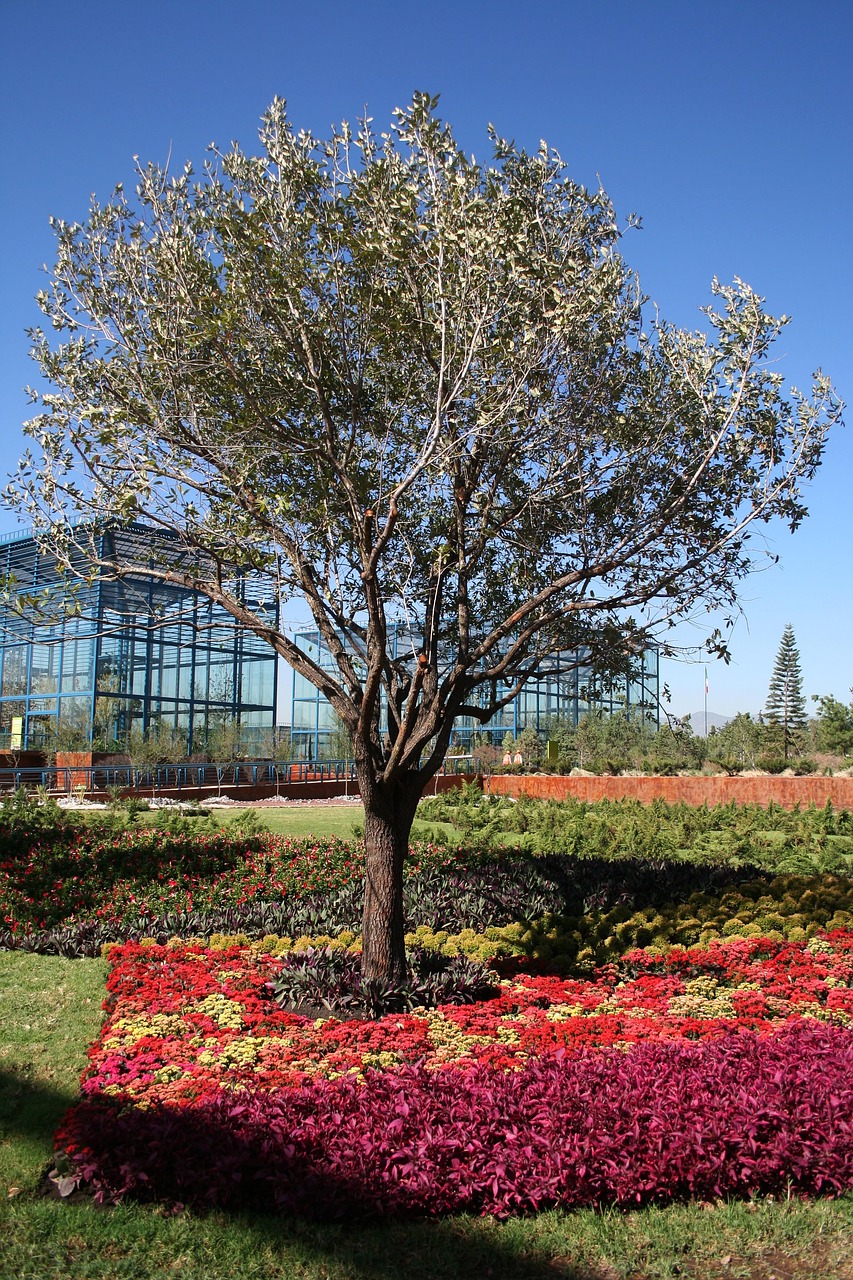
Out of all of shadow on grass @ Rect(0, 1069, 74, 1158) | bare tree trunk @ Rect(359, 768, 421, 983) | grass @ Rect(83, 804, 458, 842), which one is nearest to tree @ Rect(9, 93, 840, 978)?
bare tree trunk @ Rect(359, 768, 421, 983)

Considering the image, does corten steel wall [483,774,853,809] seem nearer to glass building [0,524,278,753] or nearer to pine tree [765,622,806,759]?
glass building [0,524,278,753]

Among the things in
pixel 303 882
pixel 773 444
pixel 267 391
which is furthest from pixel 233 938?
pixel 773 444

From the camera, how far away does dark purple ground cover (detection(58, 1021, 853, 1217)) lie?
3.45 metres

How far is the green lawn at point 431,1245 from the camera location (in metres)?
3.09

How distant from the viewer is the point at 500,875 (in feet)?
31.5

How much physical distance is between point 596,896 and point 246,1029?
4.31 metres

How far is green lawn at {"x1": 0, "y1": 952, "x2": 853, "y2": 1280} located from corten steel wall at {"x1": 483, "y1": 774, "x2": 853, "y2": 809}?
13788 millimetres

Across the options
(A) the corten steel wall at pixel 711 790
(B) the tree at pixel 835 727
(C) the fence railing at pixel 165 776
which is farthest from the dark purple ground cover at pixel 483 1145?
(B) the tree at pixel 835 727

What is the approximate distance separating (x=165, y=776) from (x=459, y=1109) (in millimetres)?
24939

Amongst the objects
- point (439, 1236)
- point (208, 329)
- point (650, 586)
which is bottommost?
point (439, 1236)

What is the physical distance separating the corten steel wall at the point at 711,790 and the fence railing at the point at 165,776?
666 centimetres

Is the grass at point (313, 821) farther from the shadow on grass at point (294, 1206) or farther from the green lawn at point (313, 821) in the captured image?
the shadow on grass at point (294, 1206)

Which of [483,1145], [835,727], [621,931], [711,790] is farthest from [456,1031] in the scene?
[835,727]

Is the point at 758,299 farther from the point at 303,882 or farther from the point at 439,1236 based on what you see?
the point at 303,882
